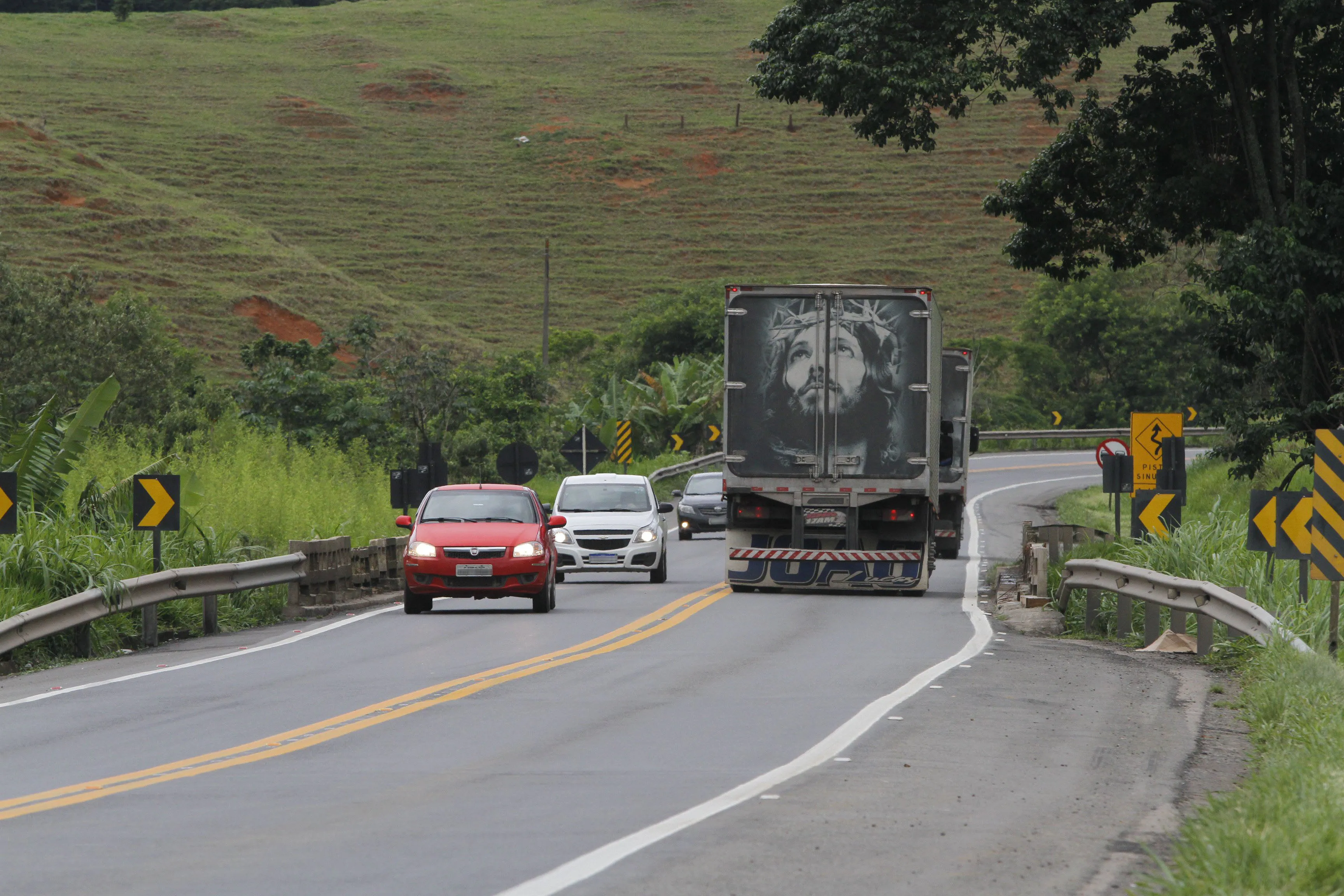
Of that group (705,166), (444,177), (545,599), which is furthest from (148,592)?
(705,166)

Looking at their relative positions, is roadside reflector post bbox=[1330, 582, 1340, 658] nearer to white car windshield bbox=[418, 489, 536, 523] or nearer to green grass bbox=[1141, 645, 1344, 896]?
green grass bbox=[1141, 645, 1344, 896]

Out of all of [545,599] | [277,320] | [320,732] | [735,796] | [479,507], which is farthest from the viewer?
[277,320]

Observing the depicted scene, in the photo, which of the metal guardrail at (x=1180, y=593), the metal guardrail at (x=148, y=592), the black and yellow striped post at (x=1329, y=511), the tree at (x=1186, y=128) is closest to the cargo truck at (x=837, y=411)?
the tree at (x=1186, y=128)

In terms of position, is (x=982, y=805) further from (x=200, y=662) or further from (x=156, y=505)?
(x=156, y=505)

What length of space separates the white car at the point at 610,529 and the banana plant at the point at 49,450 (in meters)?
9.61

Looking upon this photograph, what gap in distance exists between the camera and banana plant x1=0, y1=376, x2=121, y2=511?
Result: 2070cm

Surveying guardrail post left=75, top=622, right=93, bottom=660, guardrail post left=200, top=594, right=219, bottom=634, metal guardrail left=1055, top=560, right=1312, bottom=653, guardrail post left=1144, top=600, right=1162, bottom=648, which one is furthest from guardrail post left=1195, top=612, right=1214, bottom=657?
guardrail post left=75, top=622, right=93, bottom=660

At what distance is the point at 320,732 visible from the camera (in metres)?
12.0

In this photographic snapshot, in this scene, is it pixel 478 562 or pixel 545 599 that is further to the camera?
pixel 545 599

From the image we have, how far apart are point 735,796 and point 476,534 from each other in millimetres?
13701

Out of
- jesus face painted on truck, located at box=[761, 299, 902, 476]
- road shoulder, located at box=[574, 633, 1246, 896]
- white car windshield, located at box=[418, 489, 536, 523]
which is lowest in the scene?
road shoulder, located at box=[574, 633, 1246, 896]

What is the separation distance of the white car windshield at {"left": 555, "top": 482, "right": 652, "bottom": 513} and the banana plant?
10.3 m

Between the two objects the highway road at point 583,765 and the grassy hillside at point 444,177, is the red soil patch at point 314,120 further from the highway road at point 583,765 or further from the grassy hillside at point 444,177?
the highway road at point 583,765

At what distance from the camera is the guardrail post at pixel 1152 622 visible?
18.3m
